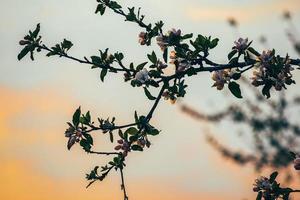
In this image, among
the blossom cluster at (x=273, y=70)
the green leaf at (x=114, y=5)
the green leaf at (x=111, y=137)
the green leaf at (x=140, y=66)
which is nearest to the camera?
the blossom cluster at (x=273, y=70)

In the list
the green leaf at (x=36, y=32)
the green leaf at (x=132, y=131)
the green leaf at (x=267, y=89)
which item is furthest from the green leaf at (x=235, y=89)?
the green leaf at (x=36, y=32)

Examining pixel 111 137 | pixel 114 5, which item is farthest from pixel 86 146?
pixel 114 5

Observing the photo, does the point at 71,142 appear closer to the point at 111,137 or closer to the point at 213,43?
the point at 111,137

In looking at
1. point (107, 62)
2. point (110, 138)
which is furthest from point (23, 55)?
point (110, 138)

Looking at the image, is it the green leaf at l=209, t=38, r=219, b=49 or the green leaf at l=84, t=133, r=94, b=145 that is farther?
the green leaf at l=84, t=133, r=94, b=145

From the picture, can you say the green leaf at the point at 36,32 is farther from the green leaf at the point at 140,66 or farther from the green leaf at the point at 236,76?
the green leaf at the point at 236,76

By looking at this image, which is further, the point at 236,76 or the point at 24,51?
the point at 24,51

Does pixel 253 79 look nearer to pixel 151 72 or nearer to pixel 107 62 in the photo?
pixel 151 72

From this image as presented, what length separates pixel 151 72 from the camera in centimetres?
385

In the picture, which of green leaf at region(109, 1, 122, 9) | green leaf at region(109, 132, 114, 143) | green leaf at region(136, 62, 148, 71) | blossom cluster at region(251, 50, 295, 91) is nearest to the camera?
blossom cluster at region(251, 50, 295, 91)

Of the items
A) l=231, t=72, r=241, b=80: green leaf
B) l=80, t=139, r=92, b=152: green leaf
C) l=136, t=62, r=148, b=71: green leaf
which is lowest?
l=80, t=139, r=92, b=152: green leaf

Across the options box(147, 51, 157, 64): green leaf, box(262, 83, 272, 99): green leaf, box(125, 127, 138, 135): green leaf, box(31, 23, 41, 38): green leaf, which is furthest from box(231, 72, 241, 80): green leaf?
box(31, 23, 41, 38): green leaf

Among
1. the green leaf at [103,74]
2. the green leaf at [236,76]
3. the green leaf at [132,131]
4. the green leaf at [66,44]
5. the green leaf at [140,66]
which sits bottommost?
the green leaf at [132,131]

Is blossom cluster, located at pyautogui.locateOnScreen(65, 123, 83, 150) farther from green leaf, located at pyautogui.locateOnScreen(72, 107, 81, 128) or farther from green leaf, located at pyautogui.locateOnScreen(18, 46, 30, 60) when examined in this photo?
green leaf, located at pyautogui.locateOnScreen(18, 46, 30, 60)
